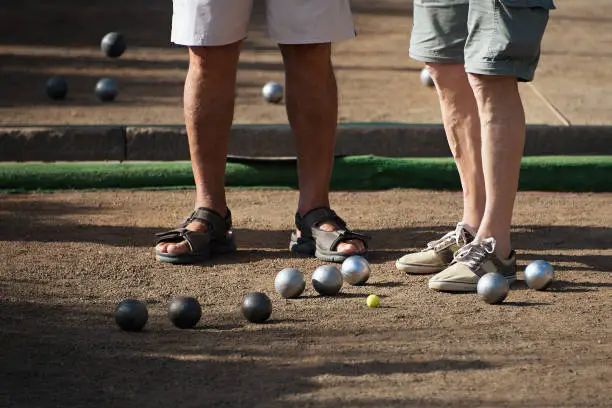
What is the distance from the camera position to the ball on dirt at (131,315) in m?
4.61

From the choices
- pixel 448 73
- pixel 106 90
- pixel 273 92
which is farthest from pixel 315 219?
pixel 106 90

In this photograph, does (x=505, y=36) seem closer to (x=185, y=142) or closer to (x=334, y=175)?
(x=334, y=175)

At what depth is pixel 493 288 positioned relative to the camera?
4.99 metres

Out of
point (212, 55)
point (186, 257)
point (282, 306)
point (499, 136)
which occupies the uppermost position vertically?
point (212, 55)

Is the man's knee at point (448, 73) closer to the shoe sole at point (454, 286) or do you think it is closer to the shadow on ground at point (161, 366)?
the shoe sole at point (454, 286)

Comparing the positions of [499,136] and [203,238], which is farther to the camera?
[203,238]

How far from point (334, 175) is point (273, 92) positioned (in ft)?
5.97

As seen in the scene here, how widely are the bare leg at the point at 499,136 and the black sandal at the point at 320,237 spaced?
2.55 ft

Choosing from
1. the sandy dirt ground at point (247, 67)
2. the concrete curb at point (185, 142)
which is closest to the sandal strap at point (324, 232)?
the concrete curb at point (185, 142)

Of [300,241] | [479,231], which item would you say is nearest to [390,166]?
[300,241]

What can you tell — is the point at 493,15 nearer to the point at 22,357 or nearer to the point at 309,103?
the point at 309,103

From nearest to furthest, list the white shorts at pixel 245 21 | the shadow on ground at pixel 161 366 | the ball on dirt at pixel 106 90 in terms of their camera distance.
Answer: the shadow on ground at pixel 161 366
the white shorts at pixel 245 21
the ball on dirt at pixel 106 90

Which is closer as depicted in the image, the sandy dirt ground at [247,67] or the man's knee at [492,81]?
the man's knee at [492,81]

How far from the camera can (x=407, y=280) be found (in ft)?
17.9
